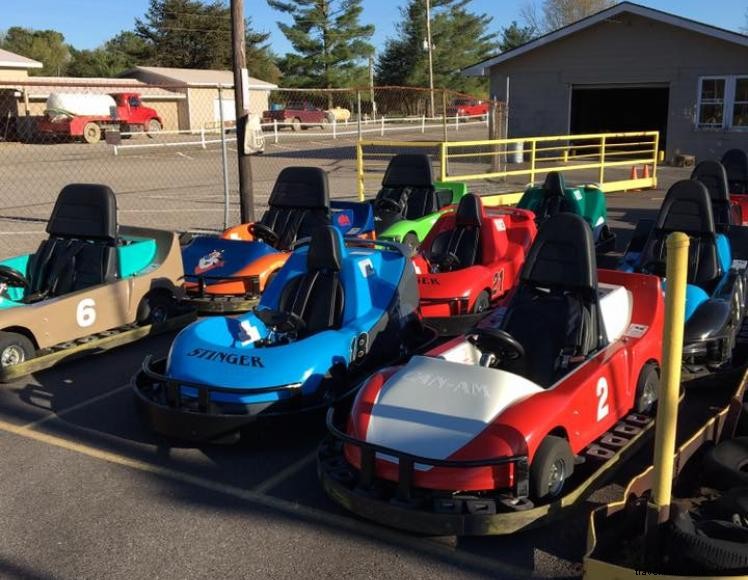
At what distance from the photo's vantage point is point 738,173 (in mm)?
11617

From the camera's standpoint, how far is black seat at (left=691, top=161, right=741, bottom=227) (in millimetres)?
8852

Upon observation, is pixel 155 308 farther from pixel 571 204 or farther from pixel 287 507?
pixel 571 204

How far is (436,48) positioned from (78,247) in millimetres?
59351

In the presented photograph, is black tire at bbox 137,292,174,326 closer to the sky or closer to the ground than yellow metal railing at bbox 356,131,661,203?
closer to the ground

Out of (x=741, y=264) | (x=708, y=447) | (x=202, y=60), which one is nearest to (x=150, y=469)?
(x=708, y=447)

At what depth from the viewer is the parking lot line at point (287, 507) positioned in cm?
375

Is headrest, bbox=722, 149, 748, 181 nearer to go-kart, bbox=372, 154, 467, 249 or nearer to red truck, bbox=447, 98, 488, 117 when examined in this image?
go-kart, bbox=372, 154, 467, 249

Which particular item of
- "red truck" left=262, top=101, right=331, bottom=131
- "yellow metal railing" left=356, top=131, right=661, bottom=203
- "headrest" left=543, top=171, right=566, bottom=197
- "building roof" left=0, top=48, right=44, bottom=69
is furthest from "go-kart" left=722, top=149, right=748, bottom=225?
"building roof" left=0, top=48, right=44, bottom=69

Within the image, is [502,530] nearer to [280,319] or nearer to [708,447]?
[708,447]

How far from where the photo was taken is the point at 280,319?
5.50 metres

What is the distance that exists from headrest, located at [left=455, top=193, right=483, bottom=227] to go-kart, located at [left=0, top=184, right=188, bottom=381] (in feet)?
9.38

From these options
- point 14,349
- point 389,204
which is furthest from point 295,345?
point 389,204

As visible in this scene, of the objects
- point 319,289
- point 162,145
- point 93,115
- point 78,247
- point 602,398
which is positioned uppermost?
point 93,115

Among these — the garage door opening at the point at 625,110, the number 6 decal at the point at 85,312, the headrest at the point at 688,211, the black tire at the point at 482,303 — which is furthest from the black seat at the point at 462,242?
the garage door opening at the point at 625,110
